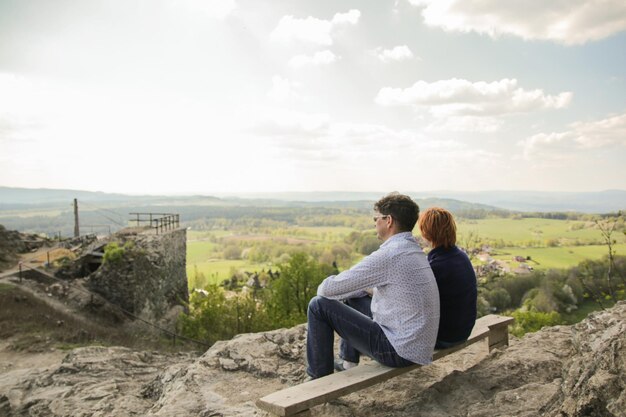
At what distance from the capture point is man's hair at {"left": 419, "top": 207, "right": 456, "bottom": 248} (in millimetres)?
3525

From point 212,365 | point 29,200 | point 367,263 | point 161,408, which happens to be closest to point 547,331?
point 367,263

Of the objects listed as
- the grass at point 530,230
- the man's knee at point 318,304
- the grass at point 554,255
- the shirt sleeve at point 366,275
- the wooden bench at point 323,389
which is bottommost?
the grass at point 554,255

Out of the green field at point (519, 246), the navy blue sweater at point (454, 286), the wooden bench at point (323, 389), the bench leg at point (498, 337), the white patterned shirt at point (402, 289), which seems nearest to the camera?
the wooden bench at point (323, 389)

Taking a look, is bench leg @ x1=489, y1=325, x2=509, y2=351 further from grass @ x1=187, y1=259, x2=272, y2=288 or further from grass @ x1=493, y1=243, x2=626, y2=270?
grass @ x1=187, y1=259, x2=272, y2=288

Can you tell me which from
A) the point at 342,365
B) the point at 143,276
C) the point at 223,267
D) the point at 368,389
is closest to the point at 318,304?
the point at 342,365

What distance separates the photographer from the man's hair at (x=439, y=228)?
11.6 feet

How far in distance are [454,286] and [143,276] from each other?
16064 mm

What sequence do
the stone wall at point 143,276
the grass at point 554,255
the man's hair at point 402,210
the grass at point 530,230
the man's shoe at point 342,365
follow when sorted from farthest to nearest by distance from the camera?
1. the grass at point 530,230
2. the grass at point 554,255
3. the stone wall at point 143,276
4. the man's shoe at point 342,365
5. the man's hair at point 402,210

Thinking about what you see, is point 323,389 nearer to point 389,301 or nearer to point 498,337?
point 389,301

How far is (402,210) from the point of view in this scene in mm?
3299

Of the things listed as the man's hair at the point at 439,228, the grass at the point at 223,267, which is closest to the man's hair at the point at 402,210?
the man's hair at the point at 439,228

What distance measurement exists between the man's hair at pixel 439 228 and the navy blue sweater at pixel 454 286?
67 millimetres

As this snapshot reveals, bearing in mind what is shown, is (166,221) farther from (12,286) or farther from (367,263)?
(367,263)

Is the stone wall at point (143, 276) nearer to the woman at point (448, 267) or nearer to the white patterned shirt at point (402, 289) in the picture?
the white patterned shirt at point (402, 289)
